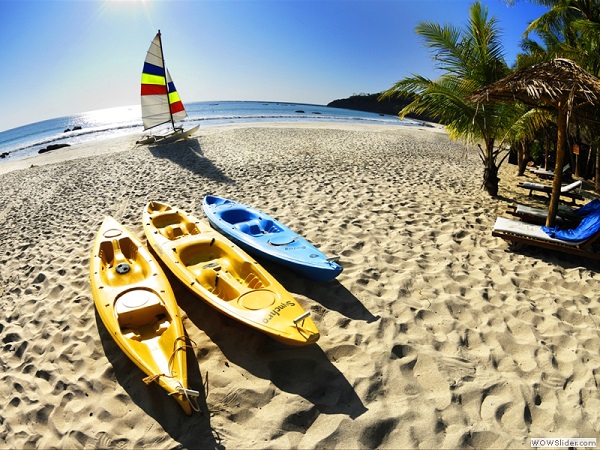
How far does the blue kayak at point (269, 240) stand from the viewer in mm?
4273

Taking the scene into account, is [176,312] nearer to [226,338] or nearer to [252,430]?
[226,338]

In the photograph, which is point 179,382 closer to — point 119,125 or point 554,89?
point 554,89

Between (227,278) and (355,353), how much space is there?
1756mm

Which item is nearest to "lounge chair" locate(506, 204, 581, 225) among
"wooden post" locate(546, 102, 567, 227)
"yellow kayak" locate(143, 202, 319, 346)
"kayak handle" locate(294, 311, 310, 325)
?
"wooden post" locate(546, 102, 567, 227)

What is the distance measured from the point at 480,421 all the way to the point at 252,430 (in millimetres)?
1777

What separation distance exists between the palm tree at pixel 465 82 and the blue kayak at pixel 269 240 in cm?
379

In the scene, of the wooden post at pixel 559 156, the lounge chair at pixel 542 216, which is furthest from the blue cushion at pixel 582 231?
the lounge chair at pixel 542 216

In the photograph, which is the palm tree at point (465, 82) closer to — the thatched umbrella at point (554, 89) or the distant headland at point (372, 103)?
the thatched umbrella at point (554, 89)

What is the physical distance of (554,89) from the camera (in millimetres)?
4430

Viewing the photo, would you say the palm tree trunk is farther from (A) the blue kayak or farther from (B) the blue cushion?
(A) the blue kayak

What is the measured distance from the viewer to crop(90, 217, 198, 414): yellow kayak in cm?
280

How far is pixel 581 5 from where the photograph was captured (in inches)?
325

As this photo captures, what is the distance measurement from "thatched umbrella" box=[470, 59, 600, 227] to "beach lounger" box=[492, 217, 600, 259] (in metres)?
0.75

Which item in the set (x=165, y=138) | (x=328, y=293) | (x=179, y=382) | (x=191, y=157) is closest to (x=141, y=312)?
(x=179, y=382)
